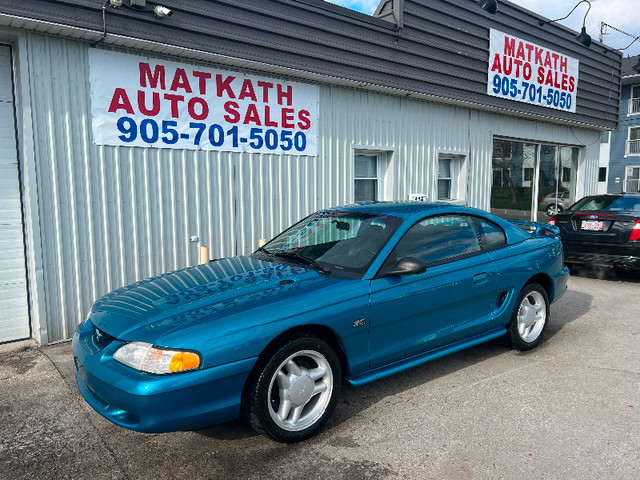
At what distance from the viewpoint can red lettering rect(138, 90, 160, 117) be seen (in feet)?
18.3

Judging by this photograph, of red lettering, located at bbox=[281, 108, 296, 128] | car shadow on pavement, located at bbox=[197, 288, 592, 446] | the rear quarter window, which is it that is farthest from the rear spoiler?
Answer: red lettering, located at bbox=[281, 108, 296, 128]

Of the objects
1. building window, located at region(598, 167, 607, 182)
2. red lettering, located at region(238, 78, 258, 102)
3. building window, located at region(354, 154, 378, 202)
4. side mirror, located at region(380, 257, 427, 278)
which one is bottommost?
side mirror, located at region(380, 257, 427, 278)

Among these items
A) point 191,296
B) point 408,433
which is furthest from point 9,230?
point 408,433

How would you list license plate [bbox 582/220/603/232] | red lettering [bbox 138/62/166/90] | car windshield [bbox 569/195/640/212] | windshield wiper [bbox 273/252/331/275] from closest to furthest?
windshield wiper [bbox 273/252/331/275] → red lettering [bbox 138/62/166/90] → license plate [bbox 582/220/603/232] → car windshield [bbox 569/195/640/212]

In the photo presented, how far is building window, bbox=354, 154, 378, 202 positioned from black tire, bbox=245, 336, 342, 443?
207 inches

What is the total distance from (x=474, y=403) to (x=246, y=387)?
1793mm

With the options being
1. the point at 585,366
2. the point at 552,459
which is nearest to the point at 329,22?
the point at 585,366

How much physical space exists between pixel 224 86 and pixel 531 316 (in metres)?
4.53

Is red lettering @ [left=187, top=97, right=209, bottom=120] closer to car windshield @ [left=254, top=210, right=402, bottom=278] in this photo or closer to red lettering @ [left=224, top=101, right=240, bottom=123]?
red lettering @ [left=224, top=101, right=240, bottom=123]

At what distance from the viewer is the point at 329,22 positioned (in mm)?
6910

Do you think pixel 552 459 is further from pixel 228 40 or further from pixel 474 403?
pixel 228 40

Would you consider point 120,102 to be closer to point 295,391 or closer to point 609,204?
point 295,391

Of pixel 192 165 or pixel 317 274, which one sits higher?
pixel 192 165

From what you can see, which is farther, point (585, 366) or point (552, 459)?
point (585, 366)
